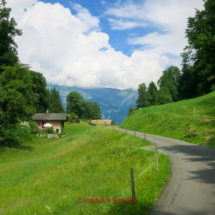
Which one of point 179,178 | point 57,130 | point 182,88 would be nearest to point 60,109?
point 57,130

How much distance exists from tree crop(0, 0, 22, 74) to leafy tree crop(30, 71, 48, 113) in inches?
1427

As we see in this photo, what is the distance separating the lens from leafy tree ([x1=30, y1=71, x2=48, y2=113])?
251 feet

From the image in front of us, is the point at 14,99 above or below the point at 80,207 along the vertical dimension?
above

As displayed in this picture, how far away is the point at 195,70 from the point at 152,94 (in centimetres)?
3339

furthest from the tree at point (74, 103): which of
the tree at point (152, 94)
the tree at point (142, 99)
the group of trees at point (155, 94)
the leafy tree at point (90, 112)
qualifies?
the tree at point (152, 94)

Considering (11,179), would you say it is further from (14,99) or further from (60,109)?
(60,109)

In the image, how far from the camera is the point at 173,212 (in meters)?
6.23

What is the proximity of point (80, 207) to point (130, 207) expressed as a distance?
78.1 inches

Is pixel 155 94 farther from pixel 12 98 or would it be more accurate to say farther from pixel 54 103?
pixel 12 98

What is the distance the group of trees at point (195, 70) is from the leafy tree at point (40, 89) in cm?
3645

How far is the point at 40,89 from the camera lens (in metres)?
80.2

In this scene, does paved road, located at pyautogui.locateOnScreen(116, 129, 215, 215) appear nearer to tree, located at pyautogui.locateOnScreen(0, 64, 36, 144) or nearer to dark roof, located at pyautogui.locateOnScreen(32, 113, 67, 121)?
tree, located at pyautogui.locateOnScreen(0, 64, 36, 144)

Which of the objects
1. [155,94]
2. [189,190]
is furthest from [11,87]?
[155,94]

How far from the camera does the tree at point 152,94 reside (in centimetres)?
8560
